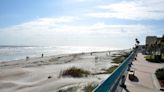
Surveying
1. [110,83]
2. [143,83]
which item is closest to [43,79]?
[143,83]

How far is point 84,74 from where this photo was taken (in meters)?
25.5

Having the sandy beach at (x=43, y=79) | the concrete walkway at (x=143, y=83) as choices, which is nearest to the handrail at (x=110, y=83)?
the concrete walkway at (x=143, y=83)

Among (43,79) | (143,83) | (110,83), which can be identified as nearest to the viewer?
(110,83)

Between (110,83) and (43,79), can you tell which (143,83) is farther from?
(43,79)

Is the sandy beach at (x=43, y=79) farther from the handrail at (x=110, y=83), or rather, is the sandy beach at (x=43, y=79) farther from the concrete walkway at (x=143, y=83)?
the handrail at (x=110, y=83)

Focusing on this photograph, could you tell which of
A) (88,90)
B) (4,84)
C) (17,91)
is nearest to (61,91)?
(88,90)

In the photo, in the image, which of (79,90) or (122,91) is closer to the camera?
(122,91)

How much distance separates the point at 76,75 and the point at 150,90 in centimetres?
1267

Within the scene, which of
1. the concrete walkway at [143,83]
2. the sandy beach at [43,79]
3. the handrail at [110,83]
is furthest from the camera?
the sandy beach at [43,79]

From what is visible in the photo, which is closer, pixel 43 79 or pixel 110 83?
pixel 110 83

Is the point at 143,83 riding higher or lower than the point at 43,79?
higher

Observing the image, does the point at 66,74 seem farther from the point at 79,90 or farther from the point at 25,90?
the point at 79,90

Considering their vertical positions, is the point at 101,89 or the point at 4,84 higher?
the point at 101,89

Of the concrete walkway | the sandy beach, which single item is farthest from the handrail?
the sandy beach
